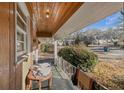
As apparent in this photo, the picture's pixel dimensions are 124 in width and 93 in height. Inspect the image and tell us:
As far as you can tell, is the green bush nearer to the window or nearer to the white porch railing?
the white porch railing

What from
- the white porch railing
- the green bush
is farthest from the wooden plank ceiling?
the white porch railing

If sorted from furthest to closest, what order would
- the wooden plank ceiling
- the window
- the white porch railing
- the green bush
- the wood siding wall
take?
the white porch railing, the green bush, the wooden plank ceiling, the window, the wood siding wall

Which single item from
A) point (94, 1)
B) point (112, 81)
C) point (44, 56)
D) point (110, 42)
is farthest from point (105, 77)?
point (44, 56)

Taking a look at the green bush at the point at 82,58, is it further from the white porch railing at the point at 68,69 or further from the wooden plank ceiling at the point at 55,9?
the wooden plank ceiling at the point at 55,9

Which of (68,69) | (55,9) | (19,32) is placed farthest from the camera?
(68,69)

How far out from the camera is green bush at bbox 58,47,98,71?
4828 mm

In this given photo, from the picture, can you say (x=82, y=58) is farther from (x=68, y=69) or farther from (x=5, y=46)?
(x=5, y=46)

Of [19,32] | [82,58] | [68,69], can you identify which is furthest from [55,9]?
[68,69]

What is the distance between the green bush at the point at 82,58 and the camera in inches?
190

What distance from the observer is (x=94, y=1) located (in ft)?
6.08

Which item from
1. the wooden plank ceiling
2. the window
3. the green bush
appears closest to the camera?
the window

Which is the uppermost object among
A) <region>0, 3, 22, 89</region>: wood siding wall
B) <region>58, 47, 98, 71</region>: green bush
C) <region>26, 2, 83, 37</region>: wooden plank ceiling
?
<region>26, 2, 83, 37</region>: wooden plank ceiling

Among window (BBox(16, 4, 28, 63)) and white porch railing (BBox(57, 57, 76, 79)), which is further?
white porch railing (BBox(57, 57, 76, 79))

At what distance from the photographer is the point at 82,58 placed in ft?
17.5
